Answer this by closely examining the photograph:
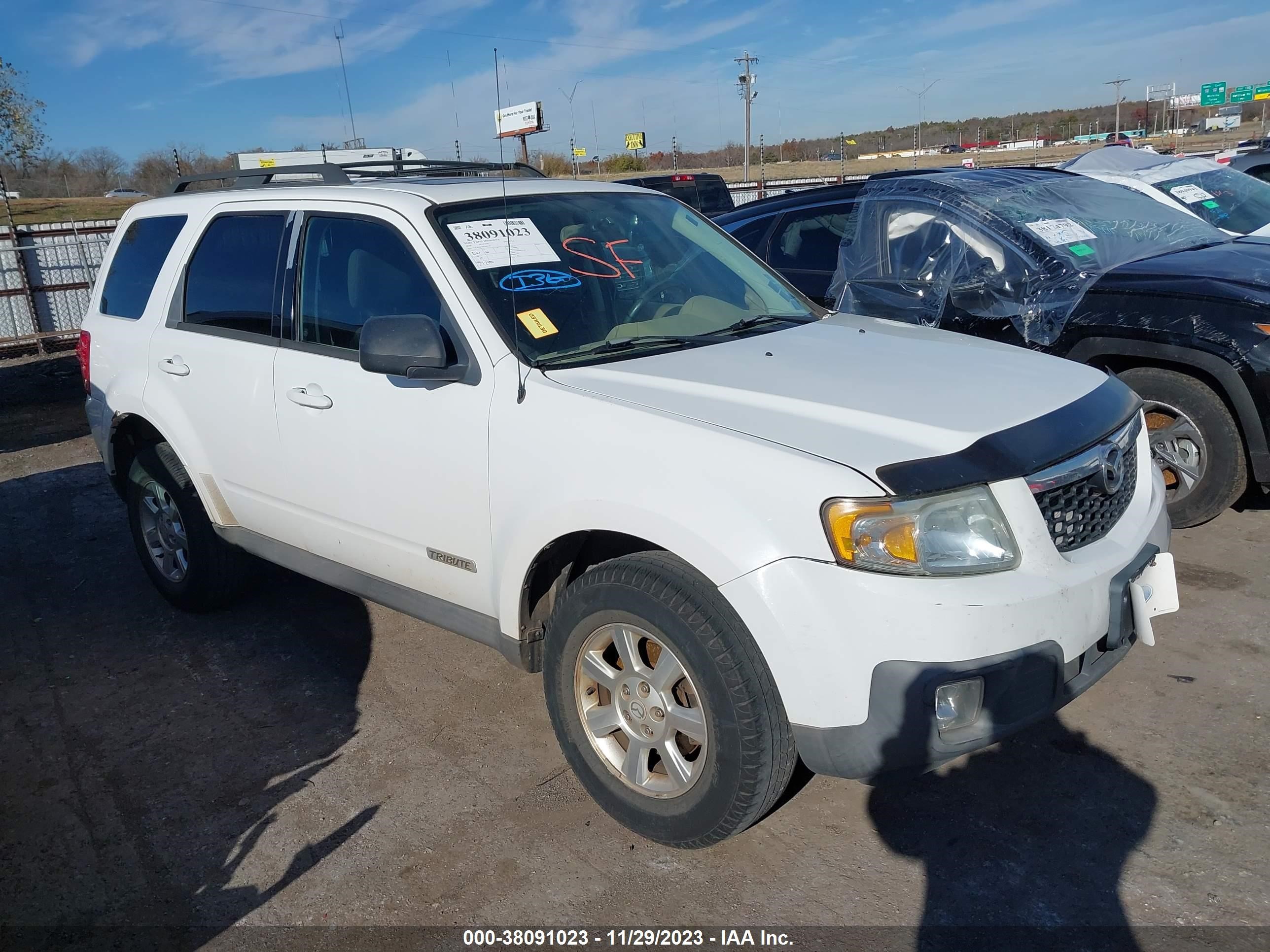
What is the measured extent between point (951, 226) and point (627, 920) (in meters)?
4.22

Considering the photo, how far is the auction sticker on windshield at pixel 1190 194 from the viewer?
663 cm

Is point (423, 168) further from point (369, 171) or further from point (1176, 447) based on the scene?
point (1176, 447)

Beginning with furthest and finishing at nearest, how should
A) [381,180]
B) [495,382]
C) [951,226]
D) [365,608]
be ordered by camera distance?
[951,226], [365,608], [381,180], [495,382]

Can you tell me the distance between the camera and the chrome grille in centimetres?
263

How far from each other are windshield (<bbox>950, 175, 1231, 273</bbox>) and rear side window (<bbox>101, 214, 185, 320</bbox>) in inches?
164

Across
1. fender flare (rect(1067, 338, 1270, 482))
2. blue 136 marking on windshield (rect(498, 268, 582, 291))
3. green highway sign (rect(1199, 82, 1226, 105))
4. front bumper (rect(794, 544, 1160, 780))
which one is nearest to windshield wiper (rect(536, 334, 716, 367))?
blue 136 marking on windshield (rect(498, 268, 582, 291))

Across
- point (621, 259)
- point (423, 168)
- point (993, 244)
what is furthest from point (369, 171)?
point (993, 244)

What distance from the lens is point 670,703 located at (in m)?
2.81

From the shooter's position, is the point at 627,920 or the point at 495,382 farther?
the point at 495,382

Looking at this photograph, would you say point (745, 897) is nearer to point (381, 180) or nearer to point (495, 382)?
point (495, 382)

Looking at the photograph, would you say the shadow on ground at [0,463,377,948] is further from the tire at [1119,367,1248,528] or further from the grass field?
the grass field

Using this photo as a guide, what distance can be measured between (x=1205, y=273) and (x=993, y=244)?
1.03 metres

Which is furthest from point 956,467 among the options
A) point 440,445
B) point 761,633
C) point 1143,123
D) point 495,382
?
point 1143,123

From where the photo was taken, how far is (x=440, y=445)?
10.7 ft
